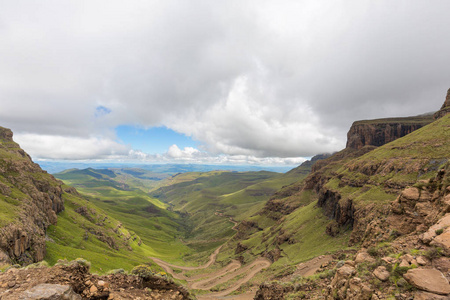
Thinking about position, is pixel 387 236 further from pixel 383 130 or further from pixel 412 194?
pixel 383 130

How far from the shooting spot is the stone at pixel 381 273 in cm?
1138

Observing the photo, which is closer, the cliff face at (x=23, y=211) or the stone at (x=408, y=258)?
the stone at (x=408, y=258)

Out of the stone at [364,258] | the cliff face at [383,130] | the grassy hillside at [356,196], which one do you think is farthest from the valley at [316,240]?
the cliff face at [383,130]

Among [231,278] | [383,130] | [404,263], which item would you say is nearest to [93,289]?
[404,263]

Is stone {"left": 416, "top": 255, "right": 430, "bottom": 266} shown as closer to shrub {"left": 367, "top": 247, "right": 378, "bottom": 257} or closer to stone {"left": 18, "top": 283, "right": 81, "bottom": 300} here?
shrub {"left": 367, "top": 247, "right": 378, "bottom": 257}

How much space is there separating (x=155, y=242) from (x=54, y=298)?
21211 cm

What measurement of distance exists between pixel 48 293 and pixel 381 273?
18907 mm

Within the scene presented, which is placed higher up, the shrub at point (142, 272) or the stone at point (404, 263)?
the stone at point (404, 263)

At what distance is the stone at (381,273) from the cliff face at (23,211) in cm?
5765

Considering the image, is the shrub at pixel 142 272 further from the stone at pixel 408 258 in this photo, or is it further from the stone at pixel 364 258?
the stone at pixel 408 258

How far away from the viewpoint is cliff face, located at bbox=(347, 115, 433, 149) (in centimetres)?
15238

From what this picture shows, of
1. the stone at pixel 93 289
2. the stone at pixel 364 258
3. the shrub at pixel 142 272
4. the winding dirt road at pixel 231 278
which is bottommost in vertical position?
the winding dirt road at pixel 231 278

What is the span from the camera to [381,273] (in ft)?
38.4

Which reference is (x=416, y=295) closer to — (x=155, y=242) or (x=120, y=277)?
(x=120, y=277)
